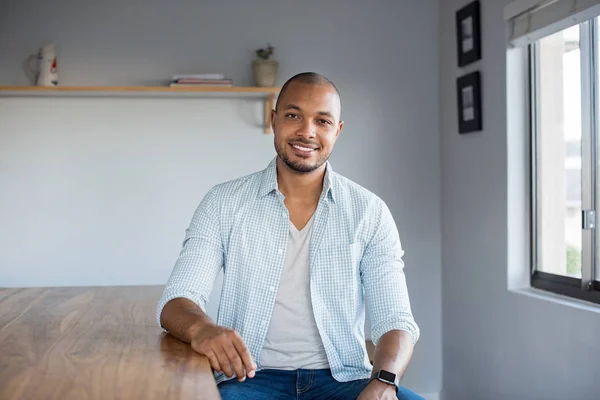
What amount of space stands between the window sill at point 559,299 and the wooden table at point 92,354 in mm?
1473

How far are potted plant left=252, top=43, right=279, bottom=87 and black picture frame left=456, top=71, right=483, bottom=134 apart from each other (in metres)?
0.86

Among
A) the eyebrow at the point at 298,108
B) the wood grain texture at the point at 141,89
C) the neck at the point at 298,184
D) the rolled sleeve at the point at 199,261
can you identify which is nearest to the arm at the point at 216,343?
the rolled sleeve at the point at 199,261

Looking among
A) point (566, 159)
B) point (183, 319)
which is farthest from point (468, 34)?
point (183, 319)

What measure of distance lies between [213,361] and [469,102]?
2367mm

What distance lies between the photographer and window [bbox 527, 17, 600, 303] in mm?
2803

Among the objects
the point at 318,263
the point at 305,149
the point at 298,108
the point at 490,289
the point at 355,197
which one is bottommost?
the point at 490,289

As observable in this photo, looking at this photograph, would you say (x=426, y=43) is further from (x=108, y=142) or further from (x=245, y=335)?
(x=245, y=335)

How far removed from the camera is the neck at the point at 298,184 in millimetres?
2084

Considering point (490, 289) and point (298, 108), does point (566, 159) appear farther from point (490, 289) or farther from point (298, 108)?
point (298, 108)

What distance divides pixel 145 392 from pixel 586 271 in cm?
203

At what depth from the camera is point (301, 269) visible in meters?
1.96

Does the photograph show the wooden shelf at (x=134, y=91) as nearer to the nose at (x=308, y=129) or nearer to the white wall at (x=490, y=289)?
the white wall at (x=490, y=289)

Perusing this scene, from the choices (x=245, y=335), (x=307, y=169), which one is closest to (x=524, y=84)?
(x=307, y=169)

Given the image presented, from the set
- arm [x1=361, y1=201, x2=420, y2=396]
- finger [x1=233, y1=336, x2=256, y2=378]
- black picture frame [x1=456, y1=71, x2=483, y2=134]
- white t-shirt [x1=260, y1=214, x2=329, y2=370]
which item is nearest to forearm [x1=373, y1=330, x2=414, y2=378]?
arm [x1=361, y1=201, x2=420, y2=396]
